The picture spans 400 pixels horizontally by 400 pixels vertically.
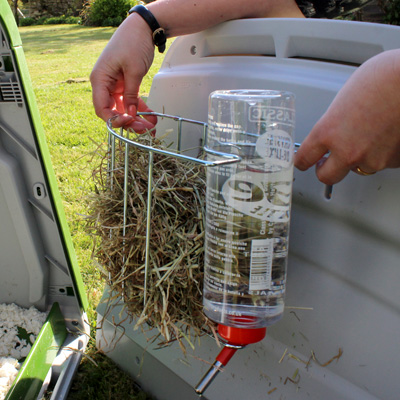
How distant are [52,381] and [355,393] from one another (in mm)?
1286

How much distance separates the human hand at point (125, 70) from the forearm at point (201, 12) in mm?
77

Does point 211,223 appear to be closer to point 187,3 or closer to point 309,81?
point 309,81


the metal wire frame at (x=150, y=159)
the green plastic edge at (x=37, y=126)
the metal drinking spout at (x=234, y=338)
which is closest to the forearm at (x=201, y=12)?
the metal wire frame at (x=150, y=159)

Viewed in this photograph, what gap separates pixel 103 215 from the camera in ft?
4.77

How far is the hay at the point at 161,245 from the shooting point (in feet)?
4.18

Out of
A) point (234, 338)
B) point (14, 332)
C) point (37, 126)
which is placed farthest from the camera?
point (14, 332)

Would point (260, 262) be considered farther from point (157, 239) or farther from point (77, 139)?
point (77, 139)

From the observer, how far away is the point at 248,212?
1.08 metres

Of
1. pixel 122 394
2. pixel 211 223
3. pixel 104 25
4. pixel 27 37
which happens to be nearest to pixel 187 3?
pixel 211 223

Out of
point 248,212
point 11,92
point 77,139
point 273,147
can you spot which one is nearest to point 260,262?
point 248,212

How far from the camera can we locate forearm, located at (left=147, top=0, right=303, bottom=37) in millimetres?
1571

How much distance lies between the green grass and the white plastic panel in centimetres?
56

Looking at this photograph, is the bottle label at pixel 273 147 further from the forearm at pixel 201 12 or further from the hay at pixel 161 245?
the forearm at pixel 201 12

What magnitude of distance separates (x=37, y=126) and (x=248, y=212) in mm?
977
